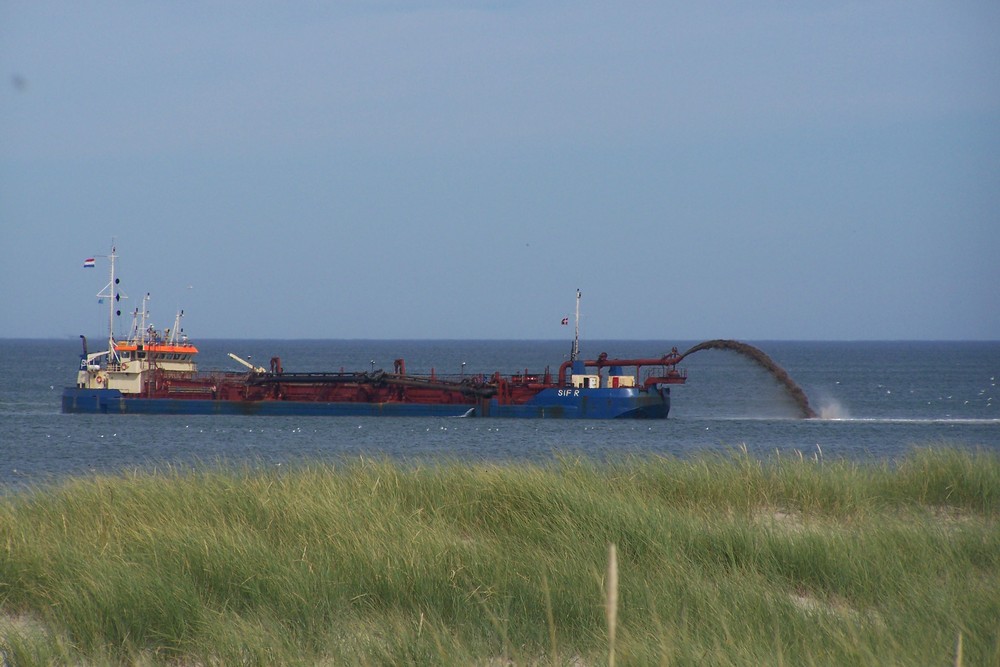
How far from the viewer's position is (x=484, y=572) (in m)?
9.31

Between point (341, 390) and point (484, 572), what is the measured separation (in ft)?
153

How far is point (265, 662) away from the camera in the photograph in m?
7.65

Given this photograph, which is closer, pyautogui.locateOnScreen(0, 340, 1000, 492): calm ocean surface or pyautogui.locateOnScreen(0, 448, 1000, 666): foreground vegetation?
pyautogui.locateOnScreen(0, 448, 1000, 666): foreground vegetation

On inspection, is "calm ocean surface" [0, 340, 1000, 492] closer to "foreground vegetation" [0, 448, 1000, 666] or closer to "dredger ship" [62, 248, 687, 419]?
"dredger ship" [62, 248, 687, 419]

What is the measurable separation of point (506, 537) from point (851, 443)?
3855cm

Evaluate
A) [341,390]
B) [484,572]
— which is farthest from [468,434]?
[484,572]

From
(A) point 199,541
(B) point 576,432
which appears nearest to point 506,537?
(A) point 199,541

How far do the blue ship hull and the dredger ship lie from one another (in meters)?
0.05

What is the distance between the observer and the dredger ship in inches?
1999

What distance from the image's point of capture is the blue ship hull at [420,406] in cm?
5022

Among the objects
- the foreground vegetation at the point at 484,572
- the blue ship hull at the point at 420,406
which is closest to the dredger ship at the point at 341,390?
the blue ship hull at the point at 420,406

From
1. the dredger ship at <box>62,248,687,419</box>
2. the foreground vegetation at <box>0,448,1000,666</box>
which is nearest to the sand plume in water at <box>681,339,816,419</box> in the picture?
the dredger ship at <box>62,248,687,419</box>

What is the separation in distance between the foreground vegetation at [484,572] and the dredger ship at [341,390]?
37.7 metres

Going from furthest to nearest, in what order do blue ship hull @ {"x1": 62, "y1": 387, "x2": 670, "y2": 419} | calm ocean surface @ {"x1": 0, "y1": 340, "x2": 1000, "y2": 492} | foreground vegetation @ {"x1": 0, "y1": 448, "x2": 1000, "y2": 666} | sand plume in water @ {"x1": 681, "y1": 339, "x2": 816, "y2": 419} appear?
blue ship hull @ {"x1": 62, "y1": 387, "x2": 670, "y2": 419}
sand plume in water @ {"x1": 681, "y1": 339, "x2": 816, "y2": 419}
calm ocean surface @ {"x1": 0, "y1": 340, "x2": 1000, "y2": 492}
foreground vegetation @ {"x1": 0, "y1": 448, "x2": 1000, "y2": 666}
